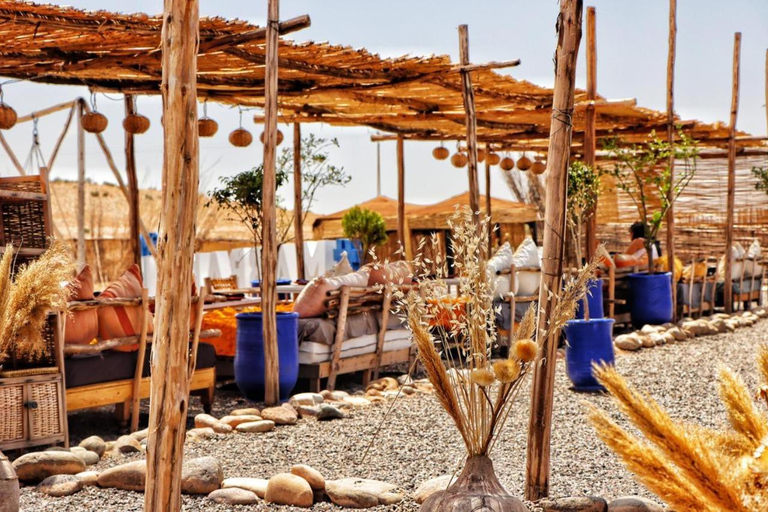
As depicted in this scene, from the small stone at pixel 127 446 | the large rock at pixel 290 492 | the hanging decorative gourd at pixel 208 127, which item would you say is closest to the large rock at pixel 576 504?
the large rock at pixel 290 492

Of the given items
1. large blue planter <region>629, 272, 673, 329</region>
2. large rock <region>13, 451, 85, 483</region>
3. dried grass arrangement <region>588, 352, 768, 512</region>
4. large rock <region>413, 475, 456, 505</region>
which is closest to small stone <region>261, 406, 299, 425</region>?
large rock <region>13, 451, 85, 483</region>

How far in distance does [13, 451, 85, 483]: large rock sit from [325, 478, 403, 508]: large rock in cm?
132

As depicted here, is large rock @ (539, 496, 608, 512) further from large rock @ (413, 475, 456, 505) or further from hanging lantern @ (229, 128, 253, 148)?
hanging lantern @ (229, 128, 253, 148)

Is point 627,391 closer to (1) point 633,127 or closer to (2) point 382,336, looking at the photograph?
(2) point 382,336

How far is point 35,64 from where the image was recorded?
698 cm

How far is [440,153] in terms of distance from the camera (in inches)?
460

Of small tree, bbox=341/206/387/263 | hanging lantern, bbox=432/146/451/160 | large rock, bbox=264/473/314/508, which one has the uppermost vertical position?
hanging lantern, bbox=432/146/451/160

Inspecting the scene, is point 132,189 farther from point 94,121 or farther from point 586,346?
point 586,346

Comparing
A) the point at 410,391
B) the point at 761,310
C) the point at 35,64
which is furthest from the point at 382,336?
the point at 761,310

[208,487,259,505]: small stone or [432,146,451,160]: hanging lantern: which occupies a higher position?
[432,146,451,160]: hanging lantern

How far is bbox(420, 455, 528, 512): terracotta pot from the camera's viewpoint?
2.62 m

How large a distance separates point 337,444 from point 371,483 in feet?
3.73

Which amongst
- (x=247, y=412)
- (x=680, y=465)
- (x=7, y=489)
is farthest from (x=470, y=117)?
(x=680, y=465)

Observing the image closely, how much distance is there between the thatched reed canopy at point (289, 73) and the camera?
594cm
